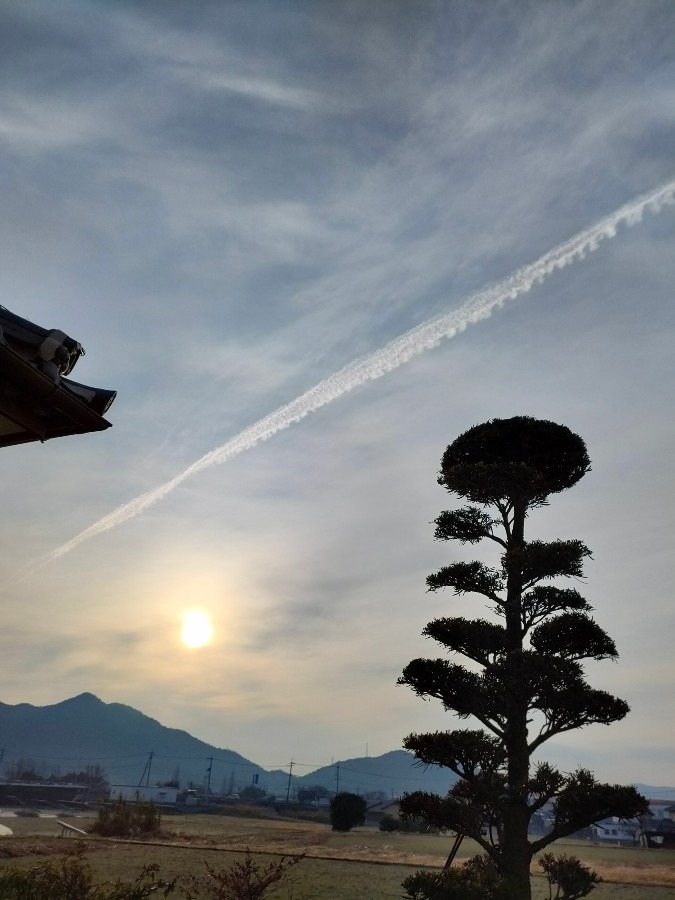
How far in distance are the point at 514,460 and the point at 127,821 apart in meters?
32.7

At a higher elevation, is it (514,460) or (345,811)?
(514,460)

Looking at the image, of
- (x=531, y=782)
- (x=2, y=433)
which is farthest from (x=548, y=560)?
(x=2, y=433)

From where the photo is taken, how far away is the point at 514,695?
15383 millimetres

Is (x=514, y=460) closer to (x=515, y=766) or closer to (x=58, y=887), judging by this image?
(x=515, y=766)

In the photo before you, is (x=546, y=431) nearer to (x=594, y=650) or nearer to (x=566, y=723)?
(x=594, y=650)

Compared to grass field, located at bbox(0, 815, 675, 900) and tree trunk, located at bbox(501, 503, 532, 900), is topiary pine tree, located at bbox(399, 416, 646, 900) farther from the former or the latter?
grass field, located at bbox(0, 815, 675, 900)

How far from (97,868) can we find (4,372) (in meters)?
20.8

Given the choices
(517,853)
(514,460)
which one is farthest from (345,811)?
(514,460)

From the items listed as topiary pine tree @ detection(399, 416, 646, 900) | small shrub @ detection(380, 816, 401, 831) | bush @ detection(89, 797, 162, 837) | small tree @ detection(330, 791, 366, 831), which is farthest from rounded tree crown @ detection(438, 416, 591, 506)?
small shrub @ detection(380, 816, 401, 831)

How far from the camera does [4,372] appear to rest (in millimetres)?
6195

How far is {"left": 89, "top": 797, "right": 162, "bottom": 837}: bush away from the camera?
35.4m

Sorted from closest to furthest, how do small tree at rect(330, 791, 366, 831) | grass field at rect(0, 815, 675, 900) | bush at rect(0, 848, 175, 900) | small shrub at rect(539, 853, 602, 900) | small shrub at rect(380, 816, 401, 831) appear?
bush at rect(0, 848, 175, 900) < small shrub at rect(539, 853, 602, 900) < grass field at rect(0, 815, 675, 900) < small tree at rect(330, 791, 366, 831) < small shrub at rect(380, 816, 401, 831)

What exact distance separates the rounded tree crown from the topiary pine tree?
0.21 ft

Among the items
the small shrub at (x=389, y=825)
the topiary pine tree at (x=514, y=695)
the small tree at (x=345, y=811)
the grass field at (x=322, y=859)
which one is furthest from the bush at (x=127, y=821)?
the topiary pine tree at (x=514, y=695)
